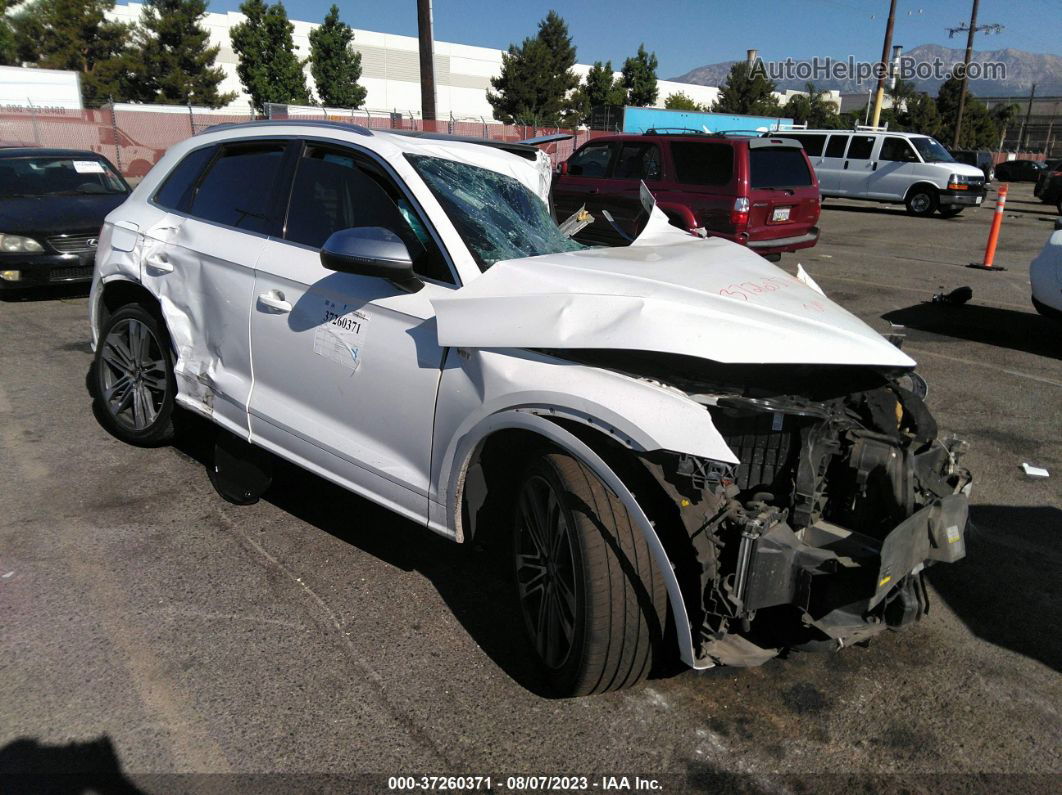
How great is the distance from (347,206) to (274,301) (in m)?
0.52

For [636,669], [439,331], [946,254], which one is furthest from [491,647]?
[946,254]

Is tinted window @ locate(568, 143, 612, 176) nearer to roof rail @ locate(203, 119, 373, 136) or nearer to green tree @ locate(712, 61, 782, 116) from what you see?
roof rail @ locate(203, 119, 373, 136)

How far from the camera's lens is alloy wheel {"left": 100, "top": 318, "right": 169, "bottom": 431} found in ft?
14.4

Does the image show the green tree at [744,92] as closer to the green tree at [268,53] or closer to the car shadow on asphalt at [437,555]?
the green tree at [268,53]

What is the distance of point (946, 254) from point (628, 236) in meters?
12.3

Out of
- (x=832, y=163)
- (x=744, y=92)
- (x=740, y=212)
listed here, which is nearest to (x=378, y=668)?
(x=740, y=212)

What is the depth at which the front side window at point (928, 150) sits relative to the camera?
21.7 m

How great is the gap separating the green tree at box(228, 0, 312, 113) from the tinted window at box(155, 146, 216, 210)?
58.3m

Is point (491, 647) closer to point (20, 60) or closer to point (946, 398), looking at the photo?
point (946, 398)

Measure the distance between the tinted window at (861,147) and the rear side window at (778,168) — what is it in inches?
469

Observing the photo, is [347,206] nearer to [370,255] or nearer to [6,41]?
[370,255]

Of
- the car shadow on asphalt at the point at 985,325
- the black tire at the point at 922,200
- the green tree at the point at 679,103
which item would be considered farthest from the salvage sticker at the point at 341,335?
the green tree at the point at 679,103

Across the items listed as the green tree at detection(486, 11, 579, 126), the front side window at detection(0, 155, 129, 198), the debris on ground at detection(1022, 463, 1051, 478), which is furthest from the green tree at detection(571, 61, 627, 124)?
the debris on ground at detection(1022, 463, 1051, 478)

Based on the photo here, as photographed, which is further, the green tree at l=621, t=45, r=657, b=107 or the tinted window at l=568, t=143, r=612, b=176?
the green tree at l=621, t=45, r=657, b=107
